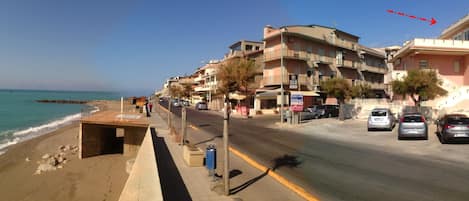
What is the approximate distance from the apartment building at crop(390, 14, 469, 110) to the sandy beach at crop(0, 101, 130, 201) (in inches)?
1105

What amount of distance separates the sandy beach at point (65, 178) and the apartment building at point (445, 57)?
28075 millimetres

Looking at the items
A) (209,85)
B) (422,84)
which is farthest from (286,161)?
(209,85)

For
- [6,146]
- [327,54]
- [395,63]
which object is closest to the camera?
[6,146]

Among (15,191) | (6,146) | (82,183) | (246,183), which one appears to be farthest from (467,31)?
(6,146)

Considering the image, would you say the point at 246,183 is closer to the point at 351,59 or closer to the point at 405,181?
the point at 405,181

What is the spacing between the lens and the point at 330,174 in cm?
1135

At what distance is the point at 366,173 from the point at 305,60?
41.5 meters

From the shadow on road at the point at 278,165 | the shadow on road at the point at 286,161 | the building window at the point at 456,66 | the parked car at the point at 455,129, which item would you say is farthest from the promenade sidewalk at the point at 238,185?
the building window at the point at 456,66

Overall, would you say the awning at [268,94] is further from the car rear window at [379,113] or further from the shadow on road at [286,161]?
the shadow on road at [286,161]

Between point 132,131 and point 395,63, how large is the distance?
118 ft

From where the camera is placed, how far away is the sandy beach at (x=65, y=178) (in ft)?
48.8

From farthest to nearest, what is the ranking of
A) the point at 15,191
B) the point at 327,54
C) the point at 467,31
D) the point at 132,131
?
1. the point at 327,54
2. the point at 467,31
3. the point at 132,131
4. the point at 15,191

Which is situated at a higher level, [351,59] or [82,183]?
[351,59]

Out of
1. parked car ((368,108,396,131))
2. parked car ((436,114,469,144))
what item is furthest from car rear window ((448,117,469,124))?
parked car ((368,108,396,131))
